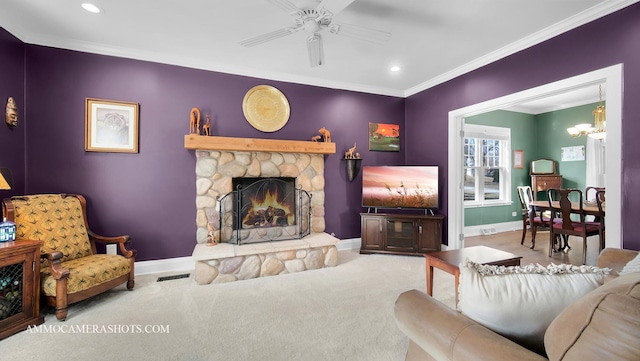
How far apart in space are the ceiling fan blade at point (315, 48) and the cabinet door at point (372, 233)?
2.44 meters

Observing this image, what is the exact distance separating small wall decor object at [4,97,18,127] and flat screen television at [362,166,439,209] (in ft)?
13.3

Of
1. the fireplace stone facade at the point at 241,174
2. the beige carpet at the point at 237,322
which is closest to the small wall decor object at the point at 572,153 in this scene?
the beige carpet at the point at 237,322

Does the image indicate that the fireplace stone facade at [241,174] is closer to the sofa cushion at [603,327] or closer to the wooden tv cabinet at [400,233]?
the wooden tv cabinet at [400,233]

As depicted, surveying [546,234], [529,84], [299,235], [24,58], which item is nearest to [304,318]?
[299,235]

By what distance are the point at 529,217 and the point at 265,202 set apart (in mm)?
4481

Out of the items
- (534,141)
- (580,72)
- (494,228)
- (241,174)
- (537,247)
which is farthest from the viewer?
(534,141)

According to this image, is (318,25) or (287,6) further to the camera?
(318,25)

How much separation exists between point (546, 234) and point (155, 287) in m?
7.00

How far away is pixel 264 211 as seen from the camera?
3928 millimetres

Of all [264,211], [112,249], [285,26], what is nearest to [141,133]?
[112,249]

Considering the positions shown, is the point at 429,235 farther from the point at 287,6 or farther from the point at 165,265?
the point at 165,265

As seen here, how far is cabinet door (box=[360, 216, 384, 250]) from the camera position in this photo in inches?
166

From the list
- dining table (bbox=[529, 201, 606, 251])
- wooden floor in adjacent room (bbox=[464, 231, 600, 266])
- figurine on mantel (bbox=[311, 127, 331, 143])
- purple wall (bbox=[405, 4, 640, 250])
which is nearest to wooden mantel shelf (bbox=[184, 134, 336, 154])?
figurine on mantel (bbox=[311, 127, 331, 143])

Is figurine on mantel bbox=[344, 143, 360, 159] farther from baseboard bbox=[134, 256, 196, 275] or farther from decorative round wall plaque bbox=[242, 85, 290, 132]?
baseboard bbox=[134, 256, 196, 275]
